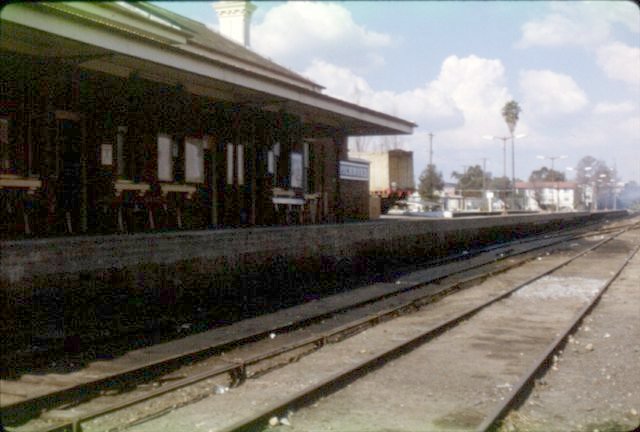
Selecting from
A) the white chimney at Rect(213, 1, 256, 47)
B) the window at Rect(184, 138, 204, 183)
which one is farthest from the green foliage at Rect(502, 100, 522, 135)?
the window at Rect(184, 138, 204, 183)

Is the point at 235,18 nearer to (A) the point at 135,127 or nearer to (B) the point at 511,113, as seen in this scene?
(A) the point at 135,127

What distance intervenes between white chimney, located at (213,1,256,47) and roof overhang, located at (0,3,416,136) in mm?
13916

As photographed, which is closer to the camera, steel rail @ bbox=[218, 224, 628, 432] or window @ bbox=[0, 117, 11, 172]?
steel rail @ bbox=[218, 224, 628, 432]

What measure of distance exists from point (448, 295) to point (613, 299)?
3218 millimetres

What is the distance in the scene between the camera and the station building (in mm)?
11375

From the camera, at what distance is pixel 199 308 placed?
12469mm

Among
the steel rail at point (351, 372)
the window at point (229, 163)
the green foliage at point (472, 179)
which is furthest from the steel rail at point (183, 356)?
Result: the green foliage at point (472, 179)

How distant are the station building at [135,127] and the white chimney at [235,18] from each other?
11335mm

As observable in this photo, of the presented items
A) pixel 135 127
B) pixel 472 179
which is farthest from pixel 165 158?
pixel 472 179

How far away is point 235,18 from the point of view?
31812 mm

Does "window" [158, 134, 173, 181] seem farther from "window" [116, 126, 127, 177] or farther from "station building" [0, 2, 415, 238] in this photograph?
"window" [116, 126, 127, 177]

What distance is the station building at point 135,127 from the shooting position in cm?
1138

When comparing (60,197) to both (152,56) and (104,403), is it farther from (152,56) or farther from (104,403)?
(104,403)

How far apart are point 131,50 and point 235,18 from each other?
21.7 m
